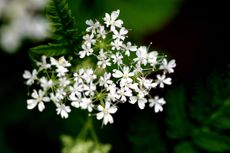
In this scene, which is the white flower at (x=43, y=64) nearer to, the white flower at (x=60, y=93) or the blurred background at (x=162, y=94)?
the white flower at (x=60, y=93)

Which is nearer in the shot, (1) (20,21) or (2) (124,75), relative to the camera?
(2) (124,75)

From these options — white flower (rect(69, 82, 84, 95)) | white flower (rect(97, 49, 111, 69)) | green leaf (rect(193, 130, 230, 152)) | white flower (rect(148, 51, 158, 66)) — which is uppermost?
green leaf (rect(193, 130, 230, 152))

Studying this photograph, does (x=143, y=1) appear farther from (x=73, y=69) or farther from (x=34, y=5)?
(x=73, y=69)

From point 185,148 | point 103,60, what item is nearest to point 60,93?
point 103,60

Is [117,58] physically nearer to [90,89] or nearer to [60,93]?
[90,89]

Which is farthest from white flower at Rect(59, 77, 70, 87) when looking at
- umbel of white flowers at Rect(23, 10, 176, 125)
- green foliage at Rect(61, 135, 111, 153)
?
green foliage at Rect(61, 135, 111, 153)

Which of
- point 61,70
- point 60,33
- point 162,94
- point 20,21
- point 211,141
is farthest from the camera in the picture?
point 162,94

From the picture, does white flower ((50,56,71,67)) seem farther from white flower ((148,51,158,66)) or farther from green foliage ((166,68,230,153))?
green foliage ((166,68,230,153))
